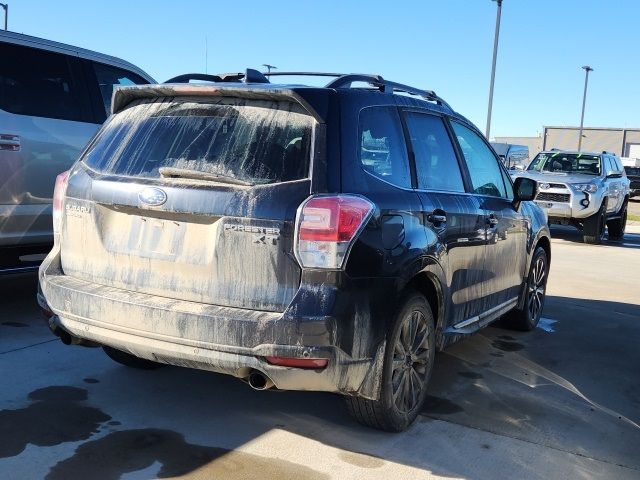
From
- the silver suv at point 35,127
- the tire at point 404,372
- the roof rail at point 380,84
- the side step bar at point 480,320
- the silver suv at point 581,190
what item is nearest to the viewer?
the tire at point 404,372

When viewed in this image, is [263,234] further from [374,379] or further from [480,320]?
[480,320]

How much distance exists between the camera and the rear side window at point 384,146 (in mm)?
3411

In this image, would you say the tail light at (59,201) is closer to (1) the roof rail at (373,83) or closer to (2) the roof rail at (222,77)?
(2) the roof rail at (222,77)

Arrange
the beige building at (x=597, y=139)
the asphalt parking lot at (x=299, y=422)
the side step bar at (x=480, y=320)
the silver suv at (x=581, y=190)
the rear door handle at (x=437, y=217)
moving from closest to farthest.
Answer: the asphalt parking lot at (x=299, y=422) < the rear door handle at (x=437, y=217) < the side step bar at (x=480, y=320) < the silver suv at (x=581, y=190) < the beige building at (x=597, y=139)

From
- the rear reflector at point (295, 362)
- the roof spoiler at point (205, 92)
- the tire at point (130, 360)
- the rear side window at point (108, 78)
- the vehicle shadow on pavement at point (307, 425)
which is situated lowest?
Result: the vehicle shadow on pavement at point (307, 425)

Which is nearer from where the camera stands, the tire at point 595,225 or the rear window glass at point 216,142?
the rear window glass at point 216,142

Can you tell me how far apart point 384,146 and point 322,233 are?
2.80ft

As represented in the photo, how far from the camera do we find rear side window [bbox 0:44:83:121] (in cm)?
532

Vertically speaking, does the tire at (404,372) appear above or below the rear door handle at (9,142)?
below

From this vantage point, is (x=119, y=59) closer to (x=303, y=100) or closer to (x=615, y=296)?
Result: (x=303, y=100)

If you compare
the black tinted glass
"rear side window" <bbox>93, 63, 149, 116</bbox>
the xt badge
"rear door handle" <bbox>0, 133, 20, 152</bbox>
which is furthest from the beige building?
the xt badge

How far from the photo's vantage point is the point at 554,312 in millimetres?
7082

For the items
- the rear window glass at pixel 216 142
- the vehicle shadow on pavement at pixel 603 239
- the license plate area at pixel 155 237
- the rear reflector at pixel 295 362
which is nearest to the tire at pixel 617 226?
the vehicle shadow on pavement at pixel 603 239

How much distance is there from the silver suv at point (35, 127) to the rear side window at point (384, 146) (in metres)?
3.13
